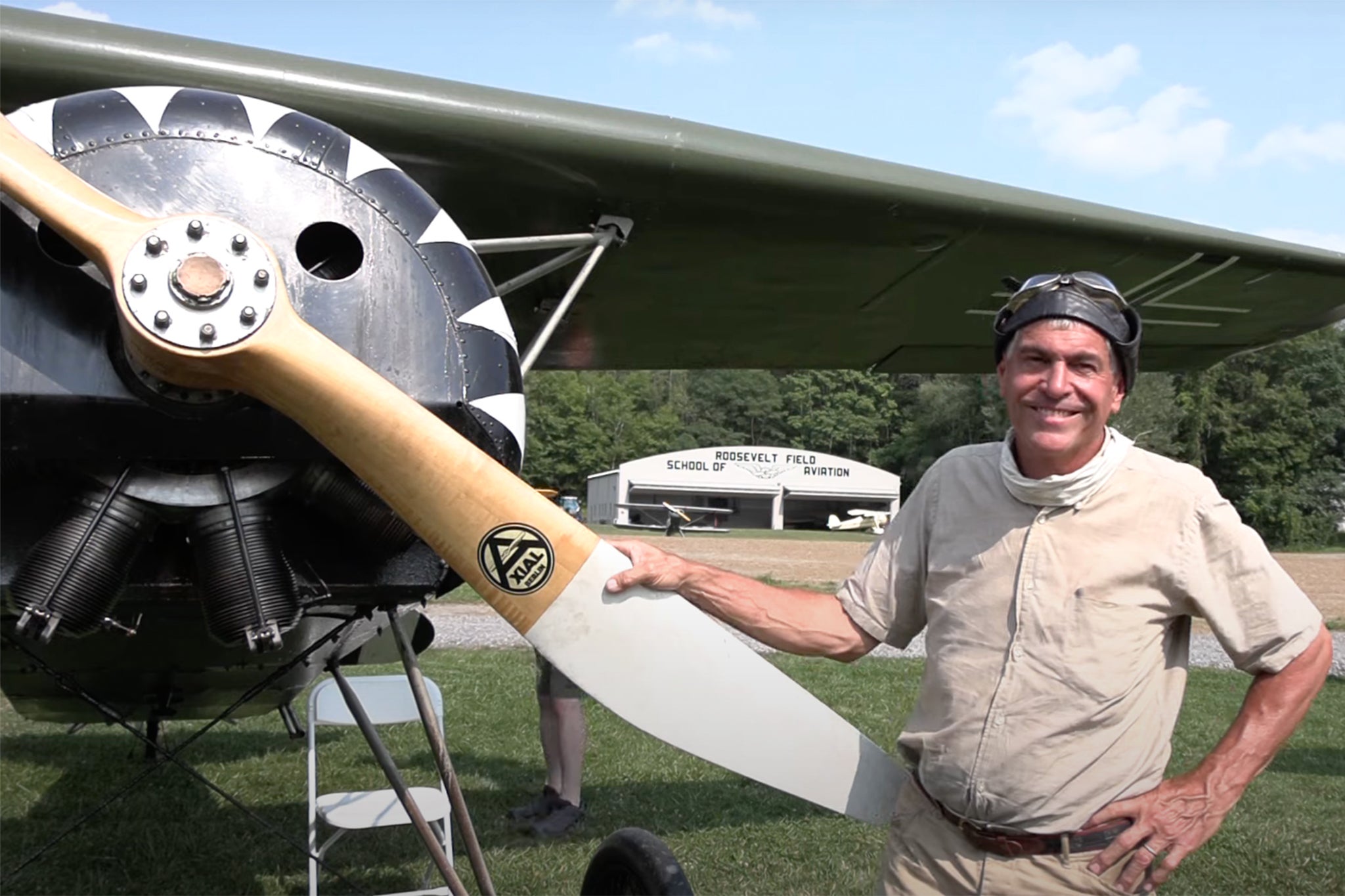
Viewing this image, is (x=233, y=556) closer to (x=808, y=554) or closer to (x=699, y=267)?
(x=699, y=267)

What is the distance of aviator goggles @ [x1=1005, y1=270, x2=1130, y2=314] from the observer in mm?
2209

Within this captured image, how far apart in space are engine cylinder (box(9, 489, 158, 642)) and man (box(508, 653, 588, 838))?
140 inches

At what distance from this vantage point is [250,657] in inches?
152

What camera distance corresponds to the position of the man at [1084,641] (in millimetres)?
2123

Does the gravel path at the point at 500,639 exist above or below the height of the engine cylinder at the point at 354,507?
below

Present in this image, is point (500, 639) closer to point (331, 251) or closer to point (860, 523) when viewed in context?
point (331, 251)

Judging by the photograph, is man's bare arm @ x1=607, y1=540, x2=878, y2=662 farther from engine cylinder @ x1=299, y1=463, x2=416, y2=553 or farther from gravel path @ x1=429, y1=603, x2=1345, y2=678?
gravel path @ x1=429, y1=603, x2=1345, y2=678

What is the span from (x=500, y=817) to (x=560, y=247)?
3.39 m

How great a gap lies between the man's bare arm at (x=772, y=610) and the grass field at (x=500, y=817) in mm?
2605

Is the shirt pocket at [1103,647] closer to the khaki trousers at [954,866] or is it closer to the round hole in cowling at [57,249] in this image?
the khaki trousers at [954,866]

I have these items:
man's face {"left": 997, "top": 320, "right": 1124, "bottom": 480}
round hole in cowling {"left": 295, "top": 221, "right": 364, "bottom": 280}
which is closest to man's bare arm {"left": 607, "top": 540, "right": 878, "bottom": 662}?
man's face {"left": 997, "top": 320, "right": 1124, "bottom": 480}

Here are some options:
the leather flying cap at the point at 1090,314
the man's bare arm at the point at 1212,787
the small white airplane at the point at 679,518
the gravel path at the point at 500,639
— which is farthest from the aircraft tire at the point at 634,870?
the small white airplane at the point at 679,518

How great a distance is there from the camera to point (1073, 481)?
2205 millimetres

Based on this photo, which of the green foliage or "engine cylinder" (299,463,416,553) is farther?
the green foliage
